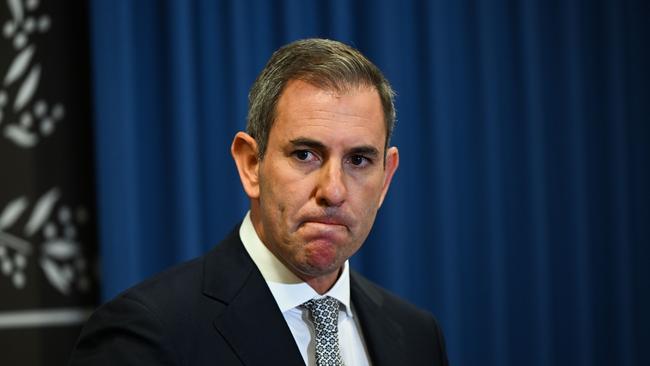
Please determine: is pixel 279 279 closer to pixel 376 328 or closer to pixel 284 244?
pixel 284 244

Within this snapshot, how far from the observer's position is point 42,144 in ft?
7.07

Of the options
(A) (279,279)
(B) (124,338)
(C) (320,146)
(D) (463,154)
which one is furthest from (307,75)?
(D) (463,154)

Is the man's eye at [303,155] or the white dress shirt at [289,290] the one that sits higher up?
the man's eye at [303,155]

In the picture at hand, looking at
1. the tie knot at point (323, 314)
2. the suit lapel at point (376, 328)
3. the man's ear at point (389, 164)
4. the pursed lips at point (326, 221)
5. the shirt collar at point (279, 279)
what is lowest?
the suit lapel at point (376, 328)

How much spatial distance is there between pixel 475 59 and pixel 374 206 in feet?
4.23

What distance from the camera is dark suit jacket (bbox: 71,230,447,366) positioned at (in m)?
1.17

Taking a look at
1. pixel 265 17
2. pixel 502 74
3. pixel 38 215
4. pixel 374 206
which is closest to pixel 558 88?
pixel 502 74

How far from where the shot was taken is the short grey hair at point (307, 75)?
125 centimetres

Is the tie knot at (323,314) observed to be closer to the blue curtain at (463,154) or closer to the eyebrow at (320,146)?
the eyebrow at (320,146)

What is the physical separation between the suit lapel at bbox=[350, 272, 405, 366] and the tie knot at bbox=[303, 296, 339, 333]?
4.6 inches

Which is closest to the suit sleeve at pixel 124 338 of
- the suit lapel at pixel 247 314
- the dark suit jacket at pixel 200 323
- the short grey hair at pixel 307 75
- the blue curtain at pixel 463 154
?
the dark suit jacket at pixel 200 323

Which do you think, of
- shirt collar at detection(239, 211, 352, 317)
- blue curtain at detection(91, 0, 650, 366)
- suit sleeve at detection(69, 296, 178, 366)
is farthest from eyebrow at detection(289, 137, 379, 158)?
blue curtain at detection(91, 0, 650, 366)

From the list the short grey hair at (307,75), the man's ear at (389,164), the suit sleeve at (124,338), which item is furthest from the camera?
the man's ear at (389,164)

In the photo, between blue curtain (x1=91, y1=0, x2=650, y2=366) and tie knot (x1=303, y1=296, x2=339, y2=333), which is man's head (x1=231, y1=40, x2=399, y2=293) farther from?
blue curtain (x1=91, y1=0, x2=650, y2=366)
